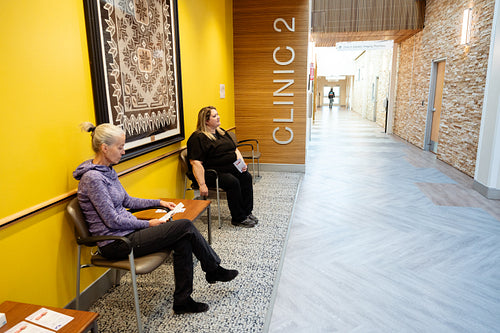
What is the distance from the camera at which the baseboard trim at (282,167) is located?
20.7ft

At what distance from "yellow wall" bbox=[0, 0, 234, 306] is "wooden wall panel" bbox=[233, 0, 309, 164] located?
410cm

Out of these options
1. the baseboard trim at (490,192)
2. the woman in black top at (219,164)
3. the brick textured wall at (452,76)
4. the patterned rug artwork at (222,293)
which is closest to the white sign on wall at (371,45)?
the brick textured wall at (452,76)

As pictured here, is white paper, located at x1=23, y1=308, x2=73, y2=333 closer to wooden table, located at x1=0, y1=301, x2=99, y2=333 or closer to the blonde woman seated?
wooden table, located at x1=0, y1=301, x2=99, y2=333

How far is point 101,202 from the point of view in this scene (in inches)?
78.7

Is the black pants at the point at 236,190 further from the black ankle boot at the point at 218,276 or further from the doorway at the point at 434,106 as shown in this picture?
the doorway at the point at 434,106

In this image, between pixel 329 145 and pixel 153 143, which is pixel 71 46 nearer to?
pixel 153 143

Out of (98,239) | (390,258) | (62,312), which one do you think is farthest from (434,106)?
(62,312)

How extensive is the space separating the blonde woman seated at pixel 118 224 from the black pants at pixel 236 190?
1.40 meters

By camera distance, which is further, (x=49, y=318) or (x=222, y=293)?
(x=222, y=293)

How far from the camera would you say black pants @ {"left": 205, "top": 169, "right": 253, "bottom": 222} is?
369 centimetres

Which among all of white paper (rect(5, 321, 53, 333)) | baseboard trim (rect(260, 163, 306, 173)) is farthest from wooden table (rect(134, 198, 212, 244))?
baseboard trim (rect(260, 163, 306, 173))

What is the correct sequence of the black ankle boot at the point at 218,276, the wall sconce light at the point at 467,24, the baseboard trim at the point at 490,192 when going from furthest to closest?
the wall sconce light at the point at 467,24
the baseboard trim at the point at 490,192
the black ankle boot at the point at 218,276

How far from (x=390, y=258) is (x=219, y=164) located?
2.06m

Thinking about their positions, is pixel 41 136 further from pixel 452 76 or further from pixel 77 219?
pixel 452 76
